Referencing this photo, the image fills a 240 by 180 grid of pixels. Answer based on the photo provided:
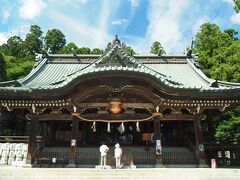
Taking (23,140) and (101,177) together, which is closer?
(101,177)

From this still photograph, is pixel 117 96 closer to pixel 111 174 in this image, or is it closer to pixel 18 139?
pixel 111 174

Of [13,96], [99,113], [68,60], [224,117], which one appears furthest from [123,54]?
[224,117]

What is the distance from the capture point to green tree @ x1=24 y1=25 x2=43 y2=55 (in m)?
53.6

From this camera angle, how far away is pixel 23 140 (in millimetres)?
15844

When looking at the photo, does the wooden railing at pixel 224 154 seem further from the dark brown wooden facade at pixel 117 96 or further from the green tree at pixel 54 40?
the green tree at pixel 54 40

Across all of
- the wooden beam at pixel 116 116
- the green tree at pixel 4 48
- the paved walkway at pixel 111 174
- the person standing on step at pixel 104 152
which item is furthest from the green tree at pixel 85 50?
the paved walkway at pixel 111 174

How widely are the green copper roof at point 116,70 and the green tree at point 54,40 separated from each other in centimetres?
3461

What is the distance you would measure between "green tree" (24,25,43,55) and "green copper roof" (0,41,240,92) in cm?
3164

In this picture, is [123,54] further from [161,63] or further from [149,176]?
[161,63]

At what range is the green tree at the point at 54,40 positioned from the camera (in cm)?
5678

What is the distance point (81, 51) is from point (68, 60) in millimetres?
27148

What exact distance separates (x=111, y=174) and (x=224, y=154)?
7.03m

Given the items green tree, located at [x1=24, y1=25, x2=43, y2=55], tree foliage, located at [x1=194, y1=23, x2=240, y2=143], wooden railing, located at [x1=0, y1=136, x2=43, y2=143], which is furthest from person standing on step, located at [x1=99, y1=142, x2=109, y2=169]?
green tree, located at [x1=24, y1=25, x2=43, y2=55]

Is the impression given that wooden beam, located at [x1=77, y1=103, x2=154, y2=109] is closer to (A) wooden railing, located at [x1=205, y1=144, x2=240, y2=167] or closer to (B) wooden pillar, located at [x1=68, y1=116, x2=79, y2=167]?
(B) wooden pillar, located at [x1=68, y1=116, x2=79, y2=167]
